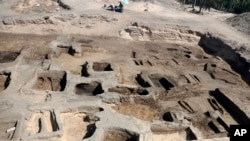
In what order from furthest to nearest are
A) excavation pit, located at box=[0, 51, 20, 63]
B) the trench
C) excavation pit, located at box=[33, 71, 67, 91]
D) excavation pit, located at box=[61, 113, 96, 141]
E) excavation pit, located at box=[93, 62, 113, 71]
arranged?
excavation pit, located at box=[0, 51, 20, 63]
excavation pit, located at box=[93, 62, 113, 71]
excavation pit, located at box=[33, 71, 67, 91]
the trench
excavation pit, located at box=[61, 113, 96, 141]

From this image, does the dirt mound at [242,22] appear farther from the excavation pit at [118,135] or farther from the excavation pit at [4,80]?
the excavation pit at [4,80]

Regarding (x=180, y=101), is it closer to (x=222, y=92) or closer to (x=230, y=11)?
(x=222, y=92)

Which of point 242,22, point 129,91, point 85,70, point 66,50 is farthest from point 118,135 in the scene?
point 242,22

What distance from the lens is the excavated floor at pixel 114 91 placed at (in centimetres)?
1034

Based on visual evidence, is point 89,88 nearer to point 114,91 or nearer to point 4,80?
point 114,91

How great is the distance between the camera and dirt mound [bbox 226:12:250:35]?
2057cm

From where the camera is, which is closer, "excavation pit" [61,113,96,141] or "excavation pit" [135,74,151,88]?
"excavation pit" [61,113,96,141]

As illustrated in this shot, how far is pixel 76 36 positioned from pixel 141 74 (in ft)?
20.3

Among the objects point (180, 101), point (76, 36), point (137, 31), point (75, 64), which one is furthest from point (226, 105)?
point (76, 36)

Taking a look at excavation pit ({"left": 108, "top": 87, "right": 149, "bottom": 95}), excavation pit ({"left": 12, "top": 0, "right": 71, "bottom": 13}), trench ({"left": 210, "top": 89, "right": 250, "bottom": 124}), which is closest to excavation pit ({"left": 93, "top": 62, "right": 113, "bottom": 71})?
excavation pit ({"left": 108, "top": 87, "right": 149, "bottom": 95})

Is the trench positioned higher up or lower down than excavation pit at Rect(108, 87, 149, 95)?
lower down

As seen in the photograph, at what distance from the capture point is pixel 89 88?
13.1m

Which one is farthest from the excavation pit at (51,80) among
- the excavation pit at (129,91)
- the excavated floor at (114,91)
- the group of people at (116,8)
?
the group of people at (116,8)

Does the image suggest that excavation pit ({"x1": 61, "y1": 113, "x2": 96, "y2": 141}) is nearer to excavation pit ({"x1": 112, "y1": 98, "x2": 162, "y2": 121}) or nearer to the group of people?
excavation pit ({"x1": 112, "y1": 98, "x2": 162, "y2": 121})
